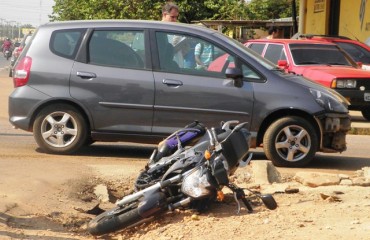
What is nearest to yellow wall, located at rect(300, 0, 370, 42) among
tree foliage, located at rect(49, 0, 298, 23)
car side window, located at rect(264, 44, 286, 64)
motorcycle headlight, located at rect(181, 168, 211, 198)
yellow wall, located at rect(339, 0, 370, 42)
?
yellow wall, located at rect(339, 0, 370, 42)

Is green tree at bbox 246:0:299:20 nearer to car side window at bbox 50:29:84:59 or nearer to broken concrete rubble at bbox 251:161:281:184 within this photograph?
car side window at bbox 50:29:84:59

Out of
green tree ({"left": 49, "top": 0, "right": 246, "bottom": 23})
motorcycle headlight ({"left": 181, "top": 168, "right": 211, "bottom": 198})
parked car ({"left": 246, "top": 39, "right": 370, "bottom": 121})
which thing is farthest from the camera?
green tree ({"left": 49, "top": 0, "right": 246, "bottom": 23})

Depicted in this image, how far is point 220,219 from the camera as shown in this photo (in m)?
6.34

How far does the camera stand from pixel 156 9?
30922mm

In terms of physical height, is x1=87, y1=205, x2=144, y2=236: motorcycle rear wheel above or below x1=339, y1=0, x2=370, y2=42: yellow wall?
below

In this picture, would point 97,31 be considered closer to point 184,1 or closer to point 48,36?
point 48,36

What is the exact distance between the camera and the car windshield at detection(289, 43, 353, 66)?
1603 centimetres

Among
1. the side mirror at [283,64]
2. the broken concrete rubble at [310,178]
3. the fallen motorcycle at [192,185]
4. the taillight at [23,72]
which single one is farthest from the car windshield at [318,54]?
the fallen motorcycle at [192,185]

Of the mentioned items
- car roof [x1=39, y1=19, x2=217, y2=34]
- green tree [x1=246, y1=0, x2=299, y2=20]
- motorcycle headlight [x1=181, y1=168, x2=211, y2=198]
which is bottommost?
motorcycle headlight [x1=181, y1=168, x2=211, y2=198]

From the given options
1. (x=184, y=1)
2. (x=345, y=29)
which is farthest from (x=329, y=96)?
(x=184, y=1)

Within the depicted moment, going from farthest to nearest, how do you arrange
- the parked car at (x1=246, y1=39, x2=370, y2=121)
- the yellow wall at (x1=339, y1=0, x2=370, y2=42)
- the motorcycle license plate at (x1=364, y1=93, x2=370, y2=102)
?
1. the yellow wall at (x1=339, y1=0, x2=370, y2=42)
2. the motorcycle license plate at (x1=364, y1=93, x2=370, y2=102)
3. the parked car at (x1=246, y1=39, x2=370, y2=121)

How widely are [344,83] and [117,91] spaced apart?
672cm

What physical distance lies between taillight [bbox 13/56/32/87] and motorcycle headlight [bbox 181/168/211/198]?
411cm

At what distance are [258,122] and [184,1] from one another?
22.6 metres
